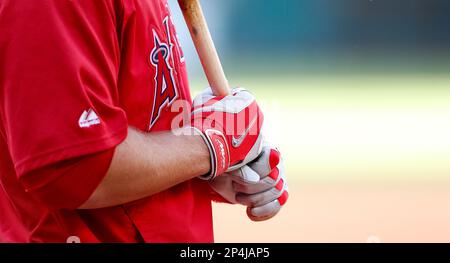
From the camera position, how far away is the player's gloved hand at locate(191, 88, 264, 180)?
1.31 m

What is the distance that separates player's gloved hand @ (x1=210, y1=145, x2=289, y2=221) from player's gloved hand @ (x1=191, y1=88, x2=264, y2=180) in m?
0.04

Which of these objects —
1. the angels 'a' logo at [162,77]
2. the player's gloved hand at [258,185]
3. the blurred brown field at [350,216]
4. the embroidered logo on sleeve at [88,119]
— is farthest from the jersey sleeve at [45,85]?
the blurred brown field at [350,216]

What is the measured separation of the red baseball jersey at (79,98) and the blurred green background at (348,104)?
2.19 metres

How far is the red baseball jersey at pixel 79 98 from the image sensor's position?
105 cm

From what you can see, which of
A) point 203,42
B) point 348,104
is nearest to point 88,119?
point 203,42

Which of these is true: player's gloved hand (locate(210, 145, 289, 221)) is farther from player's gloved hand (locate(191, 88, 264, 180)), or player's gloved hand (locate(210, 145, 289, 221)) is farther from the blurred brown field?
the blurred brown field

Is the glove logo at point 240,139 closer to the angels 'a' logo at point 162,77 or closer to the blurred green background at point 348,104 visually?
the angels 'a' logo at point 162,77

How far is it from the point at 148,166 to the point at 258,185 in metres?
0.41

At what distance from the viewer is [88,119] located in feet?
3.50

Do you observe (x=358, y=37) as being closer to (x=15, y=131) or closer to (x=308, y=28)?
(x=308, y=28)

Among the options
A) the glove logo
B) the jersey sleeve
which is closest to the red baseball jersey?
the jersey sleeve

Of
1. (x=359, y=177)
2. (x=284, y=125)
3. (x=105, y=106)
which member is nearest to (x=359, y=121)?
(x=284, y=125)
